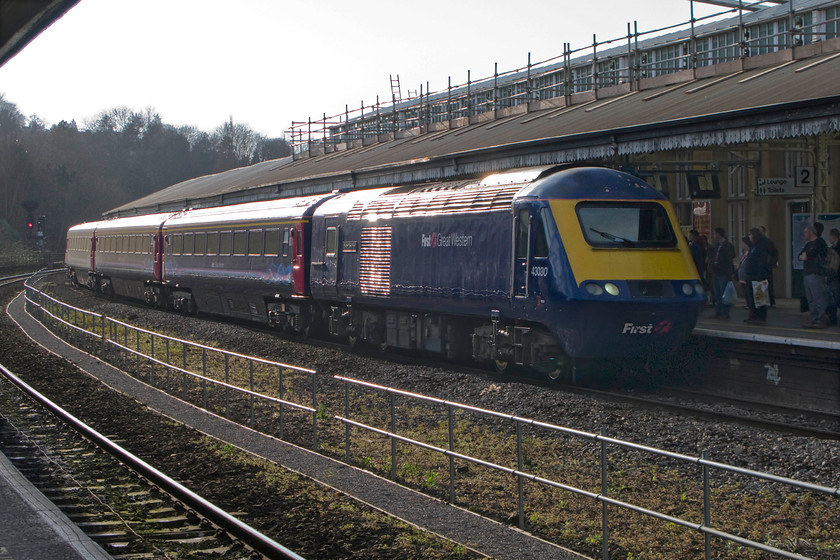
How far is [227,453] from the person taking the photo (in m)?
11.3

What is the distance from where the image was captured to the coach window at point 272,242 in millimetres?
23959

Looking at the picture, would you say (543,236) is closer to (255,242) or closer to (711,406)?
(711,406)

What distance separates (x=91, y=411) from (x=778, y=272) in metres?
15.7

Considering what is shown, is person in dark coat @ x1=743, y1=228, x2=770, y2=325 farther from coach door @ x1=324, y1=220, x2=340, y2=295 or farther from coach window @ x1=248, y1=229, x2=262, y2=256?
coach window @ x1=248, y1=229, x2=262, y2=256

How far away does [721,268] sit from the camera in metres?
17.8

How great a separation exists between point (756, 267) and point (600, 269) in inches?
144

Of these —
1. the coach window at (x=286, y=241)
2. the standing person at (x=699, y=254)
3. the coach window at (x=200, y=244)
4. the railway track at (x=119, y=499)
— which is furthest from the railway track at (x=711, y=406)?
the coach window at (x=200, y=244)

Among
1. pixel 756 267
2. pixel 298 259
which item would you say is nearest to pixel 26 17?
pixel 756 267

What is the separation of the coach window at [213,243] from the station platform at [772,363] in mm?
15381

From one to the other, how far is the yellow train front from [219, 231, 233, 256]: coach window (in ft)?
43.8

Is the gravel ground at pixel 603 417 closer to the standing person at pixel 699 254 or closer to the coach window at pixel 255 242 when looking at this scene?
the coach window at pixel 255 242

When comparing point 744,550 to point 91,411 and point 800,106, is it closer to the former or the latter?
point 800,106

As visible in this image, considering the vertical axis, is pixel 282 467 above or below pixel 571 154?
below

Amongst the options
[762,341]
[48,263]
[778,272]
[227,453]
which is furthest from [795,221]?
[48,263]
